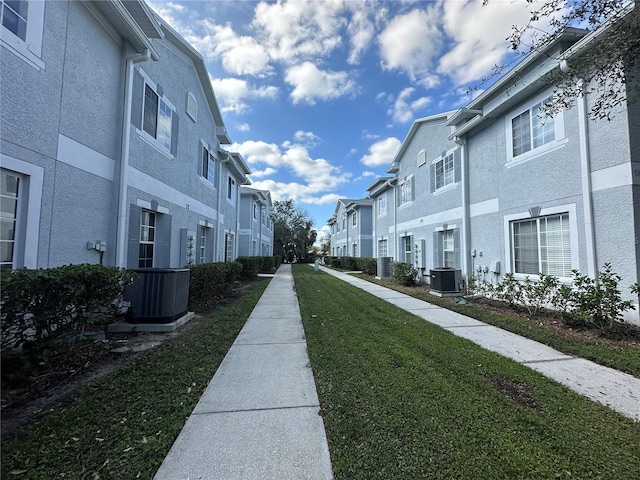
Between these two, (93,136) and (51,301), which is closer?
(51,301)

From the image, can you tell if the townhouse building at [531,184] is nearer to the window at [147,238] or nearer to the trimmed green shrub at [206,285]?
the trimmed green shrub at [206,285]

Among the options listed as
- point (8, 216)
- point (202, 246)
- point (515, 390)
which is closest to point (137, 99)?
point (8, 216)

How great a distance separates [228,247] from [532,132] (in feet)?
46.7

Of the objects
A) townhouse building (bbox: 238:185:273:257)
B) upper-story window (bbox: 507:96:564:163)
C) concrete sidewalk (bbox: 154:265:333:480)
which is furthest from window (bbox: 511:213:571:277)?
townhouse building (bbox: 238:185:273:257)

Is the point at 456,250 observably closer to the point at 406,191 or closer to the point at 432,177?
the point at 432,177

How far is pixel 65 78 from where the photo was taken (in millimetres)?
4773

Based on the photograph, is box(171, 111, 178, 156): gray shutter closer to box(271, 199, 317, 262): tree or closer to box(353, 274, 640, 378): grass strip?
box(353, 274, 640, 378): grass strip

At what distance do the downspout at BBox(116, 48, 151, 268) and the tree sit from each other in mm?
37196

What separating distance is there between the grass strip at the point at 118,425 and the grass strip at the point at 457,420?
1.48m

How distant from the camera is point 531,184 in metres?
7.75

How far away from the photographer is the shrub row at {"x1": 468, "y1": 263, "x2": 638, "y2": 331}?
17.4 feet

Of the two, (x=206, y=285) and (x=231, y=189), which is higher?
(x=231, y=189)

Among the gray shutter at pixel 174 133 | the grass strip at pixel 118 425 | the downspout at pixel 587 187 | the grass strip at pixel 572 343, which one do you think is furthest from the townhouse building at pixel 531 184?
the gray shutter at pixel 174 133

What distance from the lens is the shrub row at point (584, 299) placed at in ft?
17.4
